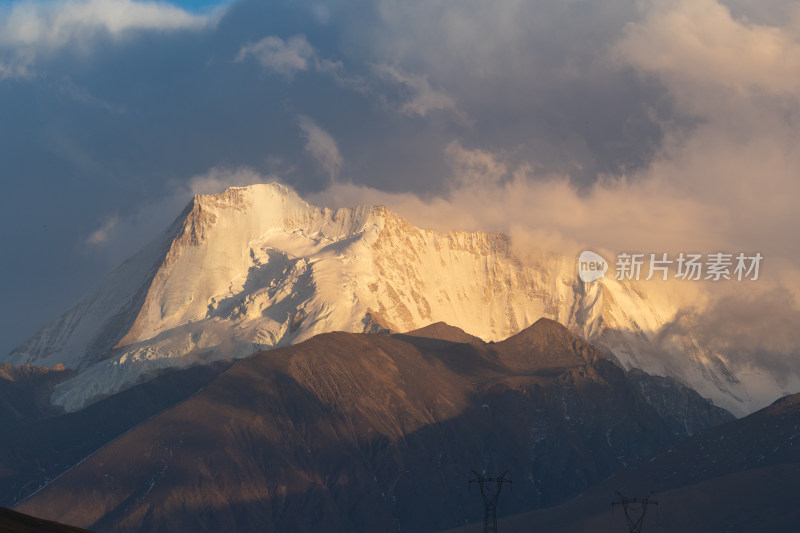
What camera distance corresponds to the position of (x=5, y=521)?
8112 cm

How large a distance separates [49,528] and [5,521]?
2.57 m

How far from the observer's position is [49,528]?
8275 centimetres
